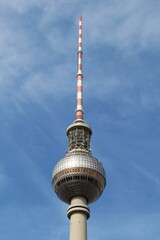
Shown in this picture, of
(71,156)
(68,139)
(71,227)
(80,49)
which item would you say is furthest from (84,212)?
(80,49)

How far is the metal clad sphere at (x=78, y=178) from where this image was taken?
97812 millimetres

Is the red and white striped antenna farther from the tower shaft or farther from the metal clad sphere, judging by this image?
the tower shaft

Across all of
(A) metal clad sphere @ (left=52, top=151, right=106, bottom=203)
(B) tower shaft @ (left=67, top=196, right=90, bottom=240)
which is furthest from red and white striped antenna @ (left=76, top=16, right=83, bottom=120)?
(B) tower shaft @ (left=67, top=196, right=90, bottom=240)

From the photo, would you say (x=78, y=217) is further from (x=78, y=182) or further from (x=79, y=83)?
(x=79, y=83)

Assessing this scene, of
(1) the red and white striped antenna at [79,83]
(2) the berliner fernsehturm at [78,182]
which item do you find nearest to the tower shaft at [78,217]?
(2) the berliner fernsehturm at [78,182]

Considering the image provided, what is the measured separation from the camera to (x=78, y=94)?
115500 millimetres

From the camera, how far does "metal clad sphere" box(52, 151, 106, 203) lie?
9781 centimetres

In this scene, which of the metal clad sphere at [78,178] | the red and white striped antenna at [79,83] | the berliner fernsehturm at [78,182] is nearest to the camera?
the berliner fernsehturm at [78,182]

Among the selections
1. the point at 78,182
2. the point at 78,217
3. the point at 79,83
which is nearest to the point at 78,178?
the point at 78,182

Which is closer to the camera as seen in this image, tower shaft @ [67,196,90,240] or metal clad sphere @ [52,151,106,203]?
tower shaft @ [67,196,90,240]

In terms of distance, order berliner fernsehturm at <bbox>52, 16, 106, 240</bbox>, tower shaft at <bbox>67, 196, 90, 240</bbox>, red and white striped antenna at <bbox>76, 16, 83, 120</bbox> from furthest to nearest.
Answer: red and white striped antenna at <bbox>76, 16, 83, 120</bbox> → berliner fernsehturm at <bbox>52, 16, 106, 240</bbox> → tower shaft at <bbox>67, 196, 90, 240</bbox>

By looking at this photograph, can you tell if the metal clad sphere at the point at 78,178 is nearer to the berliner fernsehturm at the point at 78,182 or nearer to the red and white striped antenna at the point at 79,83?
the berliner fernsehturm at the point at 78,182

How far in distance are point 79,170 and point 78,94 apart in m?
24.1

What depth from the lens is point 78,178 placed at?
321 feet
